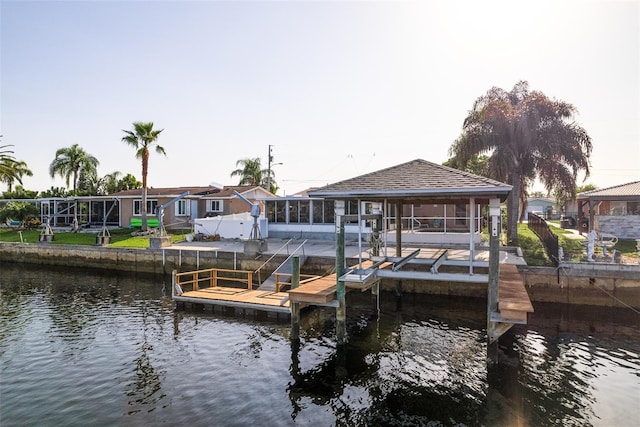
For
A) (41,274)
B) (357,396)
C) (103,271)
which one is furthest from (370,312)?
(41,274)

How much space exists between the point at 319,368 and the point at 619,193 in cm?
2134

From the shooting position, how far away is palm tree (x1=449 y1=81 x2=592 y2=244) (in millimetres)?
21469

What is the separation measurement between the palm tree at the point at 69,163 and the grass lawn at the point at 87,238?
1091 centimetres

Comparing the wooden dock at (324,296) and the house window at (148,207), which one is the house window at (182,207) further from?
the wooden dock at (324,296)

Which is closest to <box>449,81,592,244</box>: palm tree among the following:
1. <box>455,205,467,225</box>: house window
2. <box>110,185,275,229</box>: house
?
<box>455,205,467,225</box>: house window

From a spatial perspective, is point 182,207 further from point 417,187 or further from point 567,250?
point 567,250

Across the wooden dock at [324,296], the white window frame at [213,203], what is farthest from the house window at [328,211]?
the white window frame at [213,203]

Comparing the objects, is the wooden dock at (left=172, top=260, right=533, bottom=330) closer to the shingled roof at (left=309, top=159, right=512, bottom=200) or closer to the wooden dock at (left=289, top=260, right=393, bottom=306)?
the wooden dock at (left=289, top=260, right=393, bottom=306)

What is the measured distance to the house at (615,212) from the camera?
21.9m

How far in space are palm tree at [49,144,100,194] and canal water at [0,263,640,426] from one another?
32.8 m

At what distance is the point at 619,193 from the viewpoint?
71.1 ft

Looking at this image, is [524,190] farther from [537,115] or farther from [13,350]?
[13,350]

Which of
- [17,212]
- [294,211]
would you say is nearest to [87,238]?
[17,212]

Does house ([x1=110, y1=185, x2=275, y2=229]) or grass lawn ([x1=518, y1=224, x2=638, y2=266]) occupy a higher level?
house ([x1=110, y1=185, x2=275, y2=229])
